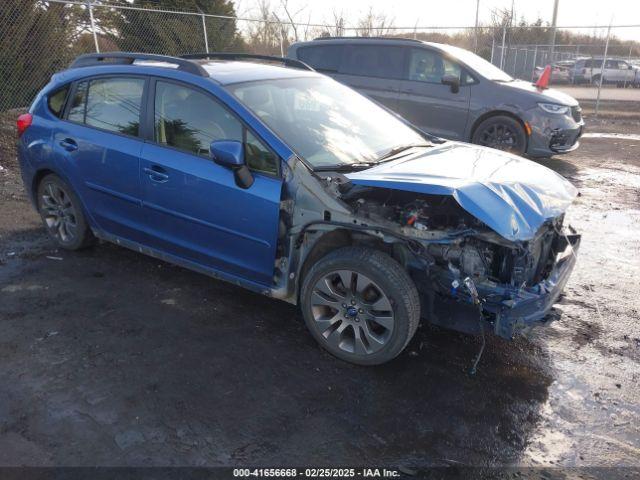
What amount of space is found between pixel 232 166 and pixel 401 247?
47.9 inches

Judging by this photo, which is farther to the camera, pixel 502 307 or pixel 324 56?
pixel 324 56

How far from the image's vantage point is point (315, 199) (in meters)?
3.31

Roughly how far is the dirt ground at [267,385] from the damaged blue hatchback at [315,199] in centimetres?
33

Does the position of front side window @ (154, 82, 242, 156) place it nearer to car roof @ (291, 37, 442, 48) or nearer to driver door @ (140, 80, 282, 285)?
driver door @ (140, 80, 282, 285)

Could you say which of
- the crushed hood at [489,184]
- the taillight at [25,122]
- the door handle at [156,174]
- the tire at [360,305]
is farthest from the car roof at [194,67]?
the tire at [360,305]

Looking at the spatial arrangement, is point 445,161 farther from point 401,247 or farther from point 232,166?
point 232,166

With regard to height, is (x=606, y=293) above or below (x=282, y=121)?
below

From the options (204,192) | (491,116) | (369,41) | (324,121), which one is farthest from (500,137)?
(204,192)

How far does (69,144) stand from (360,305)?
2.94 m

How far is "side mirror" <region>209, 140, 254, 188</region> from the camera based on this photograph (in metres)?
3.37

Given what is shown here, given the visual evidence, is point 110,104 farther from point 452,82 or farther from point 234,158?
point 452,82

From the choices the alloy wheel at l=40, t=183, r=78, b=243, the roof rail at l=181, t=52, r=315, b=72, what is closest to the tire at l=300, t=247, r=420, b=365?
the roof rail at l=181, t=52, r=315, b=72

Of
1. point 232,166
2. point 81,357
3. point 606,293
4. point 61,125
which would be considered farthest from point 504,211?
point 61,125

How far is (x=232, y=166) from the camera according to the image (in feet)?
11.3
